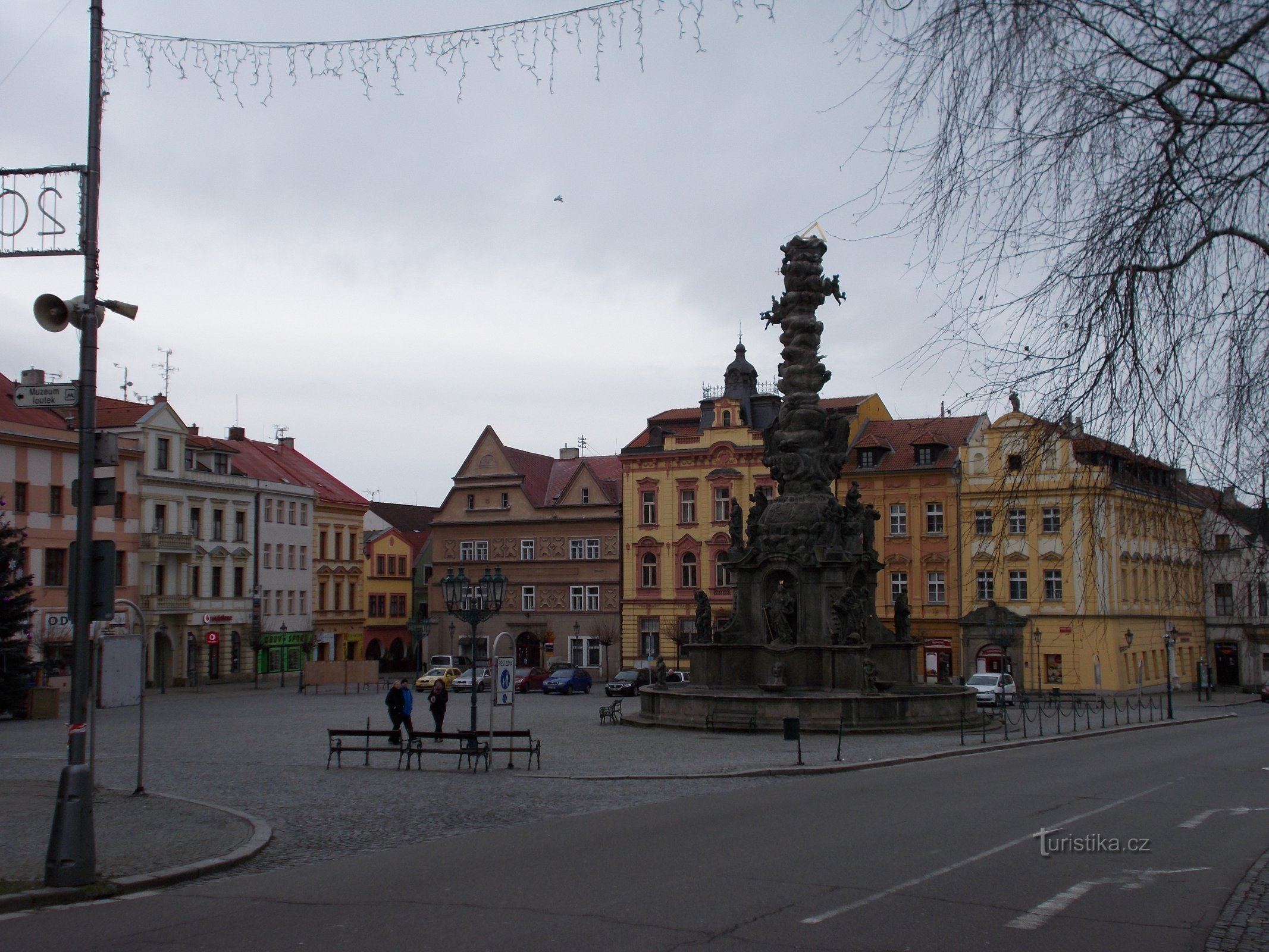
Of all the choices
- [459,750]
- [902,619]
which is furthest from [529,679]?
[459,750]

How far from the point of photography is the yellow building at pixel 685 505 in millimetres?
65188

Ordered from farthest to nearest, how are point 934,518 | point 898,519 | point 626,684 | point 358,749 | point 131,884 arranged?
point 898,519, point 934,518, point 626,684, point 358,749, point 131,884

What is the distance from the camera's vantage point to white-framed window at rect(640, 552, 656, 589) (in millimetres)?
67125

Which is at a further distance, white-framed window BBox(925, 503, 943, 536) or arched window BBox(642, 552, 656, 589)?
arched window BBox(642, 552, 656, 589)

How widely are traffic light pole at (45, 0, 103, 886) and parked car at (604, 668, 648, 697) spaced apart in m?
41.0

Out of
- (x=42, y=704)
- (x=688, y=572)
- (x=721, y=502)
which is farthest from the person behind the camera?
(x=688, y=572)

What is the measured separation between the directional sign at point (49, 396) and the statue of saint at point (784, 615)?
68.9 feet

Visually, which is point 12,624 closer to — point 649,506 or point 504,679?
point 504,679

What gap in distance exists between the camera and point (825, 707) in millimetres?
28703

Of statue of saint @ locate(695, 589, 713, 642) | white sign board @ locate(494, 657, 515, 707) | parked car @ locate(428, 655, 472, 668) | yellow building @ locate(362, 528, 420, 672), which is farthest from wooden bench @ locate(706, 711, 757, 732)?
yellow building @ locate(362, 528, 420, 672)

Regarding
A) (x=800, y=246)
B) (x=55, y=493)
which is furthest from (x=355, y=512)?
(x=800, y=246)

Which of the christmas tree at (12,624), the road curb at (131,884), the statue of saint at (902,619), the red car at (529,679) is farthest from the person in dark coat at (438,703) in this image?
the red car at (529,679)

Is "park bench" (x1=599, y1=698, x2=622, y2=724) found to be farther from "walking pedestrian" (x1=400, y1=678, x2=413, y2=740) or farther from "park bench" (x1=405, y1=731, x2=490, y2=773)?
"park bench" (x1=405, y1=731, x2=490, y2=773)

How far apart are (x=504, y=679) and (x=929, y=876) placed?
12.2 meters
